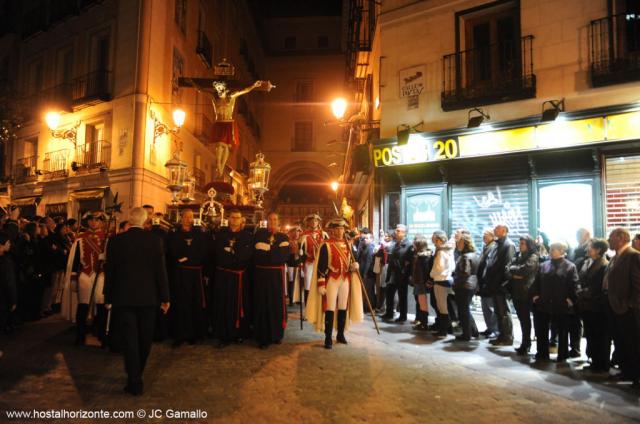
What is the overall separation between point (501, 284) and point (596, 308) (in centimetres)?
161

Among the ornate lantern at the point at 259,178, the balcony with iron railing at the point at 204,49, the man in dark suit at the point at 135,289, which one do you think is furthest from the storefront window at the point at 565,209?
the balcony with iron railing at the point at 204,49

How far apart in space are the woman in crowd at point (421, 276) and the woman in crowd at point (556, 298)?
2.44 meters

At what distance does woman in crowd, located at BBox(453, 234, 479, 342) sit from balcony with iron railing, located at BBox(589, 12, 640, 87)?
5500mm

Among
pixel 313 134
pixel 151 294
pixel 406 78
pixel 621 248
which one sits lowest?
pixel 151 294

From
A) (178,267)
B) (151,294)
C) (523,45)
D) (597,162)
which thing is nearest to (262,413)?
(151,294)

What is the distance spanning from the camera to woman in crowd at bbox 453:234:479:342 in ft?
26.6

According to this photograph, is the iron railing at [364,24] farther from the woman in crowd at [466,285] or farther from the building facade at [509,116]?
the woman in crowd at [466,285]

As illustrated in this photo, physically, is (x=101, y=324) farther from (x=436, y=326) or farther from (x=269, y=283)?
(x=436, y=326)

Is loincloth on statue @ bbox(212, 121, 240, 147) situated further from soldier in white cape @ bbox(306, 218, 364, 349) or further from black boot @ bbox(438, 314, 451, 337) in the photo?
black boot @ bbox(438, 314, 451, 337)

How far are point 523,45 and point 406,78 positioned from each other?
10.7 ft

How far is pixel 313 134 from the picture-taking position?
129 feet

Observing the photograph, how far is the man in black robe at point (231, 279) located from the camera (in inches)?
291

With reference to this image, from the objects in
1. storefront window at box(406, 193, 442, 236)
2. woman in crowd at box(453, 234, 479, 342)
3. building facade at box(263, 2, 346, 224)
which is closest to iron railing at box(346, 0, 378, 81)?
storefront window at box(406, 193, 442, 236)

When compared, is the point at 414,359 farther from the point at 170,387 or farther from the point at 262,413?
the point at 170,387
